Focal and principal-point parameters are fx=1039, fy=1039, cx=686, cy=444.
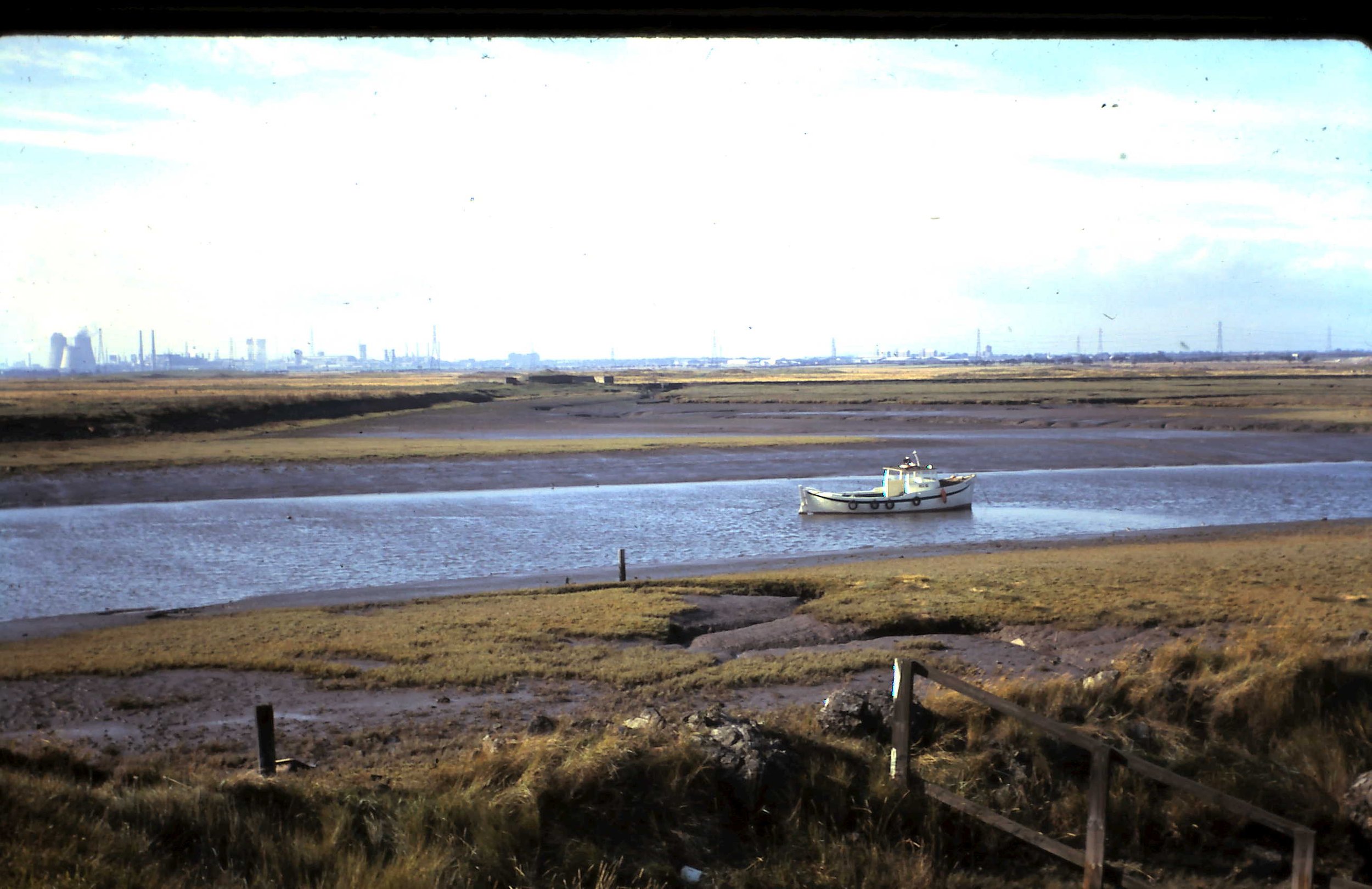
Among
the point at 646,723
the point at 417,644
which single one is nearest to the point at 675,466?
the point at 417,644

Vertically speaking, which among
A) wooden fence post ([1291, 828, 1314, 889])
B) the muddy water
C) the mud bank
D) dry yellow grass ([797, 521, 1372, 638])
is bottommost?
the muddy water

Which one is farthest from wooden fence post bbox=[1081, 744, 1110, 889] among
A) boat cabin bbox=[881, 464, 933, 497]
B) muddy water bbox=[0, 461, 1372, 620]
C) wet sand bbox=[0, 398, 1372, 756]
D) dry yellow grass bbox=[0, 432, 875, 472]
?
dry yellow grass bbox=[0, 432, 875, 472]

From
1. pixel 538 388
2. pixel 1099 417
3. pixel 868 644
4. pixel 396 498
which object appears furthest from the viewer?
pixel 538 388

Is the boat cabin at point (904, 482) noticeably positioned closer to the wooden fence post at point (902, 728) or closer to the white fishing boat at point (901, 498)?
the white fishing boat at point (901, 498)

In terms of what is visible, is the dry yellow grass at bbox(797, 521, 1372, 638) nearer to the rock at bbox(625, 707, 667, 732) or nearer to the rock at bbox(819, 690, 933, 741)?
the rock at bbox(819, 690, 933, 741)

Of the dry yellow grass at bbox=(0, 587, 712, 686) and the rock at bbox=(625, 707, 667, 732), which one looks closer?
the rock at bbox=(625, 707, 667, 732)

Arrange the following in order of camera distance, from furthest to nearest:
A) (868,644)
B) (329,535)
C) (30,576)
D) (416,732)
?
(329,535) < (30,576) < (868,644) < (416,732)

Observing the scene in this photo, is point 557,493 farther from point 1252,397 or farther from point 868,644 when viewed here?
point 1252,397

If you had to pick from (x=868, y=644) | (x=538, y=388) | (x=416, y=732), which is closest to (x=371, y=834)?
(x=416, y=732)
